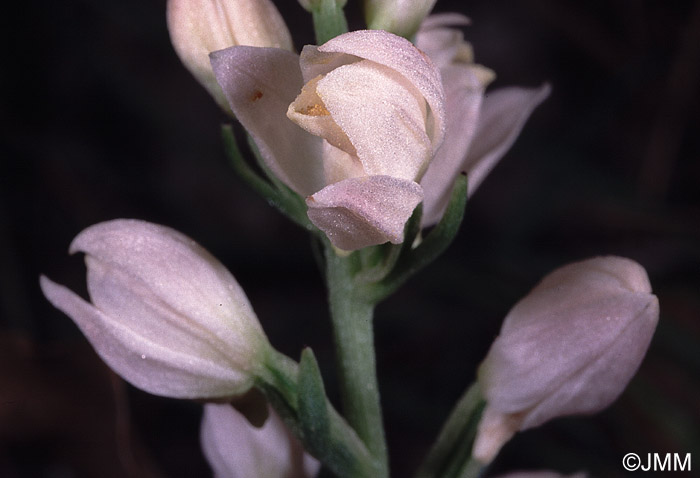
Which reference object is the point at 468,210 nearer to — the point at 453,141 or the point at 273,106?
the point at 453,141

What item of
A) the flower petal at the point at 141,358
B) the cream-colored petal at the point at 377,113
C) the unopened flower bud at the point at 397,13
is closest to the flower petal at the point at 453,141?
the unopened flower bud at the point at 397,13

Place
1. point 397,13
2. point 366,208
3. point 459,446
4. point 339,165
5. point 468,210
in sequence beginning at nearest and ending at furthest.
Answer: point 366,208, point 339,165, point 397,13, point 459,446, point 468,210

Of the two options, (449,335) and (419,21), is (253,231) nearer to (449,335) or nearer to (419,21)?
(449,335)

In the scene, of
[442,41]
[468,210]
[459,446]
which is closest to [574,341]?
[459,446]

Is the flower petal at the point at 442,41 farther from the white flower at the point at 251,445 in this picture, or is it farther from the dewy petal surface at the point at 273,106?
the white flower at the point at 251,445

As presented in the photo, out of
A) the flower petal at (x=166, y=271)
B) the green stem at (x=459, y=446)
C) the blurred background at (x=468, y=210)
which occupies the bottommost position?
the blurred background at (x=468, y=210)

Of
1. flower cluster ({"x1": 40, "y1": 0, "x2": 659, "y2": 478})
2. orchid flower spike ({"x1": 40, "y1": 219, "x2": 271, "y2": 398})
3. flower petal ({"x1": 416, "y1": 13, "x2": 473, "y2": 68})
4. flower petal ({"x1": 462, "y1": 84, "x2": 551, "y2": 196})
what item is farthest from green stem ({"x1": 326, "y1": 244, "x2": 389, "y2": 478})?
flower petal ({"x1": 416, "y1": 13, "x2": 473, "y2": 68})

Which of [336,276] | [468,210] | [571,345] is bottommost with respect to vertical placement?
[468,210]
